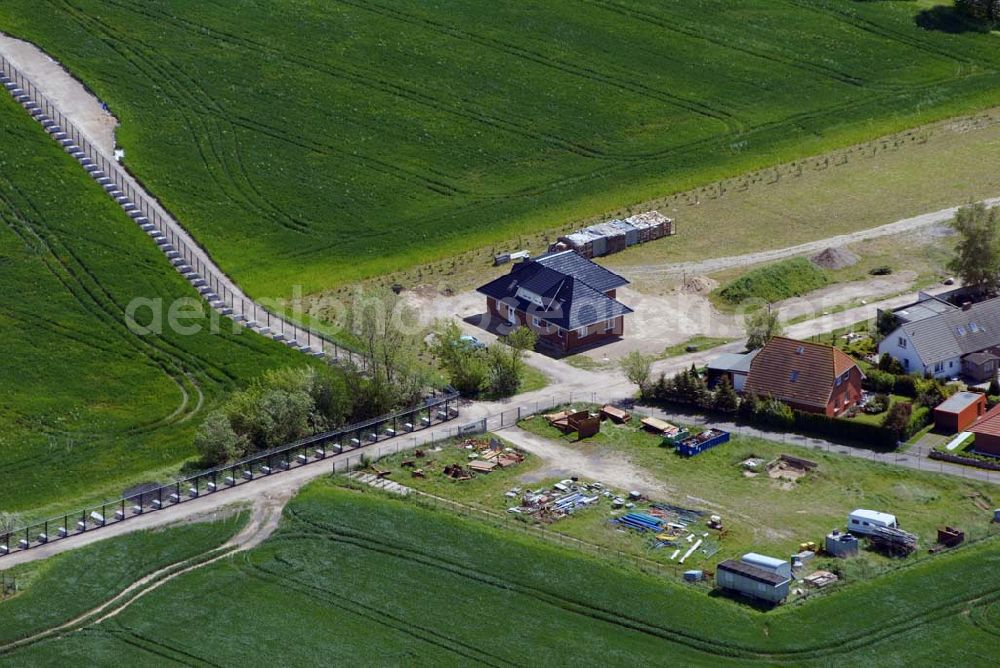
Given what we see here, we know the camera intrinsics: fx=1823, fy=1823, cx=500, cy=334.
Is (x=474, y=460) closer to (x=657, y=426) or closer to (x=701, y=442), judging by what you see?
(x=657, y=426)

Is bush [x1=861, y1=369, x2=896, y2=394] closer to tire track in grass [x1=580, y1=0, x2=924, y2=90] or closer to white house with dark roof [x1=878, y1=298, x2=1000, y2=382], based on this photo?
white house with dark roof [x1=878, y1=298, x2=1000, y2=382]

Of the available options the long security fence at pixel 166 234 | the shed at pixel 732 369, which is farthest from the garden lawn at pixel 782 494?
the long security fence at pixel 166 234

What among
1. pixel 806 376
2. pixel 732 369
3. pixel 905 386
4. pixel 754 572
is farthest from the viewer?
pixel 732 369

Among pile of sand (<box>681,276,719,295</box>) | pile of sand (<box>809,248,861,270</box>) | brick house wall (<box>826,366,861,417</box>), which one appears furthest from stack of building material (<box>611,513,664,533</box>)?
pile of sand (<box>809,248,861,270</box>)

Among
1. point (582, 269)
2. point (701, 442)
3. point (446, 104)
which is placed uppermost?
point (446, 104)

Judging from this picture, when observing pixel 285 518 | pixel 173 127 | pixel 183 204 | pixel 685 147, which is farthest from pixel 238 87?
pixel 285 518

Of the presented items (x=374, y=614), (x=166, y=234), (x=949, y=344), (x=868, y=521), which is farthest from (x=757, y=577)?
(x=166, y=234)

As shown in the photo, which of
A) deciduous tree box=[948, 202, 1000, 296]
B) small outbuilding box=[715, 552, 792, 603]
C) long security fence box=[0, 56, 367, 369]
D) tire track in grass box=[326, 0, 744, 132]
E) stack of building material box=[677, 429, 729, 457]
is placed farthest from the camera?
tire track in grass box=[326, 0, 744, 132]
